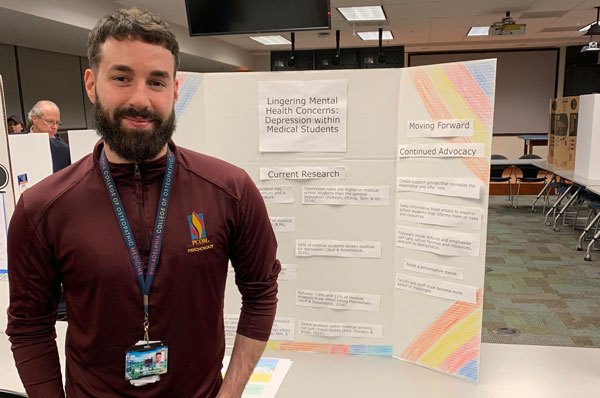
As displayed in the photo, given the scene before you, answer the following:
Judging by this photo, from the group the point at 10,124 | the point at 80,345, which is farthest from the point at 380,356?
the point at 10,124

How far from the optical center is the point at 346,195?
149 cm

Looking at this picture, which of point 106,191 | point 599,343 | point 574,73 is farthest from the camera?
point 574,73

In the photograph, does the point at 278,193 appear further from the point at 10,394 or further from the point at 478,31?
the point at 478,31

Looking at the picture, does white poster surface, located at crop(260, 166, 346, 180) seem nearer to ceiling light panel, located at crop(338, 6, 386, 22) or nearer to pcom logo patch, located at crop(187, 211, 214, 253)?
pcom logo patch, located at crop(187, 211, 214, 253)

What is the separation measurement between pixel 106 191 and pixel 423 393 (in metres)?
1.01

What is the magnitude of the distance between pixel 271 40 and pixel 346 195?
Result: 997 centimetres

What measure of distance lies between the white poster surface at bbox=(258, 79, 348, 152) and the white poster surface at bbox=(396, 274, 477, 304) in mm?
457

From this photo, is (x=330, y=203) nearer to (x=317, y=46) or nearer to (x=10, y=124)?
(x=10, y=124)

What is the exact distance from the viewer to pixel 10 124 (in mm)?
5617

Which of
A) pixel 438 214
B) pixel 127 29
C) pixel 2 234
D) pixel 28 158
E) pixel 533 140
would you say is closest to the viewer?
pixel 127 29

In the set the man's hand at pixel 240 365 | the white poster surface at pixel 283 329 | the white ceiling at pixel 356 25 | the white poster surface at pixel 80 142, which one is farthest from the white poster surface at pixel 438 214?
the white ceiling at pixel 356 25

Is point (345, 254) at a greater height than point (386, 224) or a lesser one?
lesser

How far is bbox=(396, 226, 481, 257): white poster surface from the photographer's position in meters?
1.36

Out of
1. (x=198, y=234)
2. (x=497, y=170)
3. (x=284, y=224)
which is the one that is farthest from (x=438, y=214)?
(x=497, y=170)
